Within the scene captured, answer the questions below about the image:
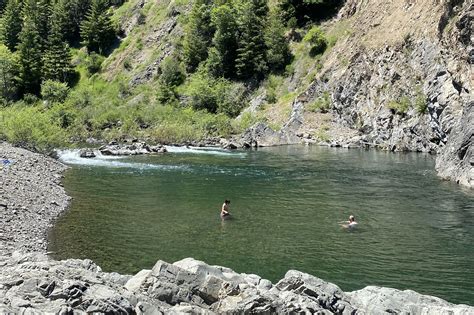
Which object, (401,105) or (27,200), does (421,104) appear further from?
(27,200)

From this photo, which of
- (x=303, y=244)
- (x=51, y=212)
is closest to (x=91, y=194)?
(x=51, y=212)

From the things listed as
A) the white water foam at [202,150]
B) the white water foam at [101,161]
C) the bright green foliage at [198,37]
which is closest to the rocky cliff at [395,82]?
the white water foam at [202,150]

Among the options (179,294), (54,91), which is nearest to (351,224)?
(179,294)

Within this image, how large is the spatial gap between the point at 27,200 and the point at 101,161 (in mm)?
26757

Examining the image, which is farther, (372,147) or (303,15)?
(303,15)

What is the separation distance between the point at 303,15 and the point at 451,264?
299 feet

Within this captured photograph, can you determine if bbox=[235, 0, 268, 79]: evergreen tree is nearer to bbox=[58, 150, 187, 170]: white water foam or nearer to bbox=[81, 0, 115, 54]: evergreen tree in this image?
bbox=[58, 150, 187, 170]: white water foam

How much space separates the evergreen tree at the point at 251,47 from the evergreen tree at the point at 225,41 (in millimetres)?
2452

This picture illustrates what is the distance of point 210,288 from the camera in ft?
55.3

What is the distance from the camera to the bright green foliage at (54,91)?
394ft

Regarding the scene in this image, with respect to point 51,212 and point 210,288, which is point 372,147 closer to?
point 51,212

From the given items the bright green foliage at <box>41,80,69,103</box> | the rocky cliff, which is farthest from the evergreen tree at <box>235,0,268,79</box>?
the bright green foliage at <box>41,80,69,103</box>

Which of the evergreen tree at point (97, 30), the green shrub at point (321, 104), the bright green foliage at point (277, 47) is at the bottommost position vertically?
the green shrub at point (321, 104)

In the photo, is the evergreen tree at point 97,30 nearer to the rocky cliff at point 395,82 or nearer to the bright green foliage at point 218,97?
the bright green foliage at point 218,97
